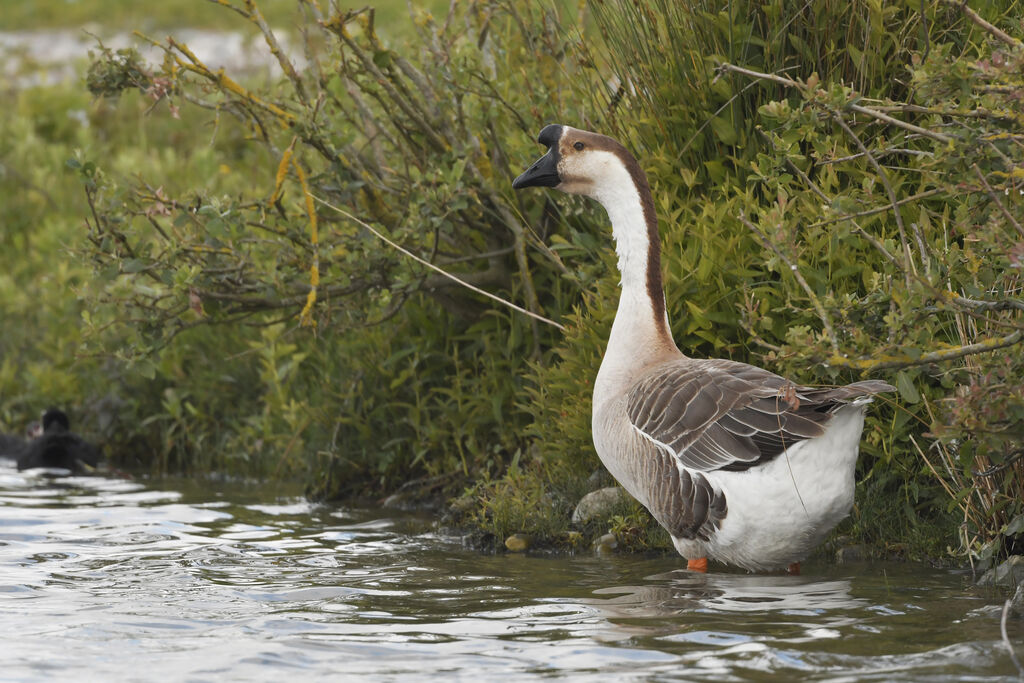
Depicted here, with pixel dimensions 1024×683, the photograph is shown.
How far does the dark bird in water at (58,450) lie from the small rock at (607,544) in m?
4.85

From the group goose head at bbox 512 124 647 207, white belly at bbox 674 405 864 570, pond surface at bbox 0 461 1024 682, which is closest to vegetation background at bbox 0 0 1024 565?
white belly at bbox 674 405 864 570

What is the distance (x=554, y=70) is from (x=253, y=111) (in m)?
2.05

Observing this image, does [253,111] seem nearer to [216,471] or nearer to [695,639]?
[216,471]

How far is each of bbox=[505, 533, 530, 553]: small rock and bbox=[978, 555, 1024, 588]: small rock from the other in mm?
2410

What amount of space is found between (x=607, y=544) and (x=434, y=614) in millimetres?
1585

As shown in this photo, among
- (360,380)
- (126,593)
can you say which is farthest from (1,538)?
(360,380)

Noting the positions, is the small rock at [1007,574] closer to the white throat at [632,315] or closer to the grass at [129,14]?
the white throat at [632,315]

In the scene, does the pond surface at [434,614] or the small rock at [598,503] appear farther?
the small rock at [598,503]

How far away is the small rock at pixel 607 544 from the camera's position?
6.48 metres

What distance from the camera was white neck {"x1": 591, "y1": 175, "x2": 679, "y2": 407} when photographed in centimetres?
609

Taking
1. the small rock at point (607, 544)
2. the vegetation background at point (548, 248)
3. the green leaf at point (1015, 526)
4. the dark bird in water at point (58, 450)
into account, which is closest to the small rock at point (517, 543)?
the vegetation background at point (548, 248)

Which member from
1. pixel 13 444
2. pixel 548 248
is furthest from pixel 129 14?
pixel 548 248

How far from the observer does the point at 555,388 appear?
6969 millimetres

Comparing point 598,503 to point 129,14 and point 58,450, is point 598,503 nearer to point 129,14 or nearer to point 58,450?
point 58,450
